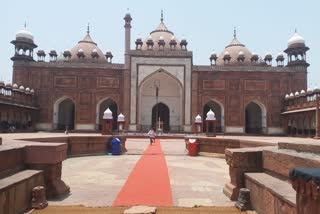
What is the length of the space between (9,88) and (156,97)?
1059 centimetres

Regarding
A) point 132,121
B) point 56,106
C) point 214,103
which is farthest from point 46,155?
point 214,103

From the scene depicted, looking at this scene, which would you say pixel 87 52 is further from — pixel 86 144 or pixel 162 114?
pixel 86 144

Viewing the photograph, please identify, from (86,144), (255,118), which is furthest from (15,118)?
(255,118)

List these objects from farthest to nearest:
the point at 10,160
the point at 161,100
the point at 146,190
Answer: the point at 161,100 < the point at 146,190 < the point at 10,160

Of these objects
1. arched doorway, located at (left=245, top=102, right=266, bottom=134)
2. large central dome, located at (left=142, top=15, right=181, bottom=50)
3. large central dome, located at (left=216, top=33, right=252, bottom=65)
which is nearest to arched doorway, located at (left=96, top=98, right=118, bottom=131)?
large central dome, located at (left=142, top=15, right=181, bottom=50)

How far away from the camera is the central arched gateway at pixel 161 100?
2500 centimetres

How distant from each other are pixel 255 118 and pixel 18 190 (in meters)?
25.1

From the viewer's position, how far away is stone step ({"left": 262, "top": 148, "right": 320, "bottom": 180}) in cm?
279

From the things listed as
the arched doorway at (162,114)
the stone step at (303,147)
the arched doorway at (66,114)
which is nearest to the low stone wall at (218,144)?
the stone step at (303,147)

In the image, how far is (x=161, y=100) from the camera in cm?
2547

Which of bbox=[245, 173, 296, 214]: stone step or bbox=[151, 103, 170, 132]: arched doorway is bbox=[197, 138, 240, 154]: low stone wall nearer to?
bbox=[245, 173, 296, 214]: stone step

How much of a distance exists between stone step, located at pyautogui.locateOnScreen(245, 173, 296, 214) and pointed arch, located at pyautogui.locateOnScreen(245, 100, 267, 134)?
71.0 ft

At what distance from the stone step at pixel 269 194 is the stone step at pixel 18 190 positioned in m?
2.28

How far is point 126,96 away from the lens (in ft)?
77.5
